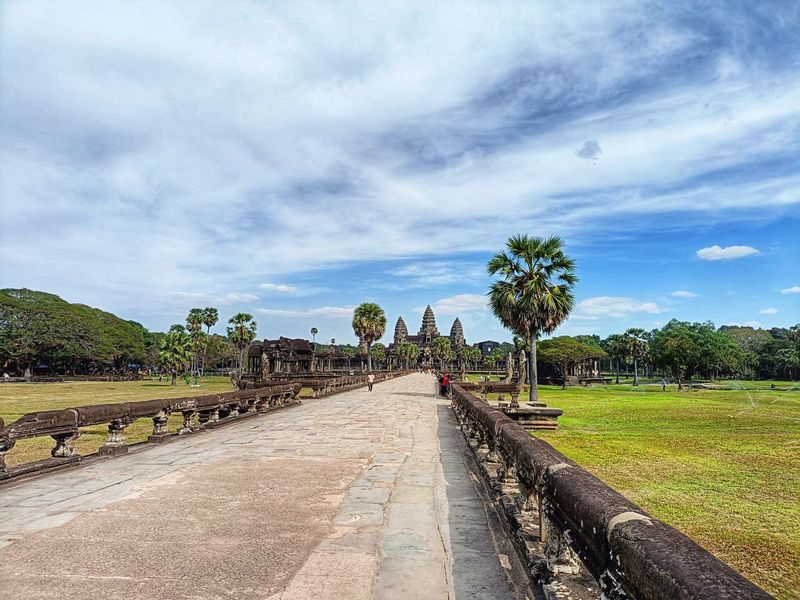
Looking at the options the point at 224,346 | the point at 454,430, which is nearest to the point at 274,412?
the point at 454,430

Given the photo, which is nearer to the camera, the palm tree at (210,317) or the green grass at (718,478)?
A: the green grass at (718,478)

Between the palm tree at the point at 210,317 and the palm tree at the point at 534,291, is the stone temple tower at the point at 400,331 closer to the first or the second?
the palm tree at the point at 210,317

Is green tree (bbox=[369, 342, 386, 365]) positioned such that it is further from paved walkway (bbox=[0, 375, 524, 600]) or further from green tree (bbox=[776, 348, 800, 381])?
paved walkway (bbox=[0, 375, 524, 600])

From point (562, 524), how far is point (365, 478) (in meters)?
4.40

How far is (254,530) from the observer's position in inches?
197

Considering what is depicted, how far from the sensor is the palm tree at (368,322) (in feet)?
241

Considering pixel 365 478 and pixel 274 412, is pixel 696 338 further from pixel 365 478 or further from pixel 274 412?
pixel 365 478

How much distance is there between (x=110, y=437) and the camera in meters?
9.38

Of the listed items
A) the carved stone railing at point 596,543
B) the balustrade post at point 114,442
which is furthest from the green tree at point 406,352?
the carved stone railing at point 596,543

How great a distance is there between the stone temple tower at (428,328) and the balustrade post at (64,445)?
529 feet

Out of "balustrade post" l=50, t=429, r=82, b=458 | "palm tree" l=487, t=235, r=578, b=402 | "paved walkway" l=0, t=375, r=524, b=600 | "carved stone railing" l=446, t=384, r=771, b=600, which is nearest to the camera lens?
"carved stone railing" l=446, t=384, r=771, b=600

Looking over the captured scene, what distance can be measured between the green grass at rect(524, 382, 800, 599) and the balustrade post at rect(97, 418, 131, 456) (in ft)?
29.1

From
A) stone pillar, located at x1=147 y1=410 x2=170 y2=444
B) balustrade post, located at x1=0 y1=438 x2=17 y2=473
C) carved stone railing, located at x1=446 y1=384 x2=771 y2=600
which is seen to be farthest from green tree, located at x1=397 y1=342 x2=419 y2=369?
carved stone railing, located at x1=446 y1=384 x2=771 y2=600

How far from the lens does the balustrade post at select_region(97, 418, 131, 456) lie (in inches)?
361
